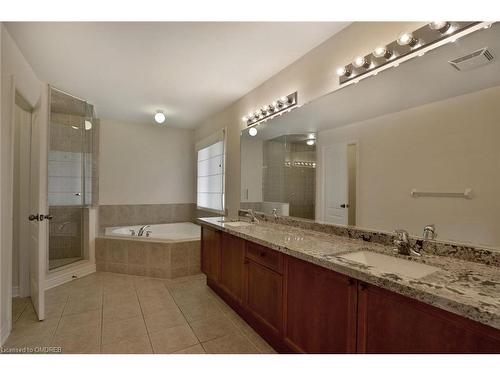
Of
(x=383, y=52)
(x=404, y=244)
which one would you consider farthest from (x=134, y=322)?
(x=383, y=52)

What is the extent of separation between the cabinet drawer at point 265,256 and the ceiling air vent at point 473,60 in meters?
1.47

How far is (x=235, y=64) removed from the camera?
7.96 feet

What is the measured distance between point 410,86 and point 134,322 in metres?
2.77

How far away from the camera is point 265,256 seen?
1.86 metres

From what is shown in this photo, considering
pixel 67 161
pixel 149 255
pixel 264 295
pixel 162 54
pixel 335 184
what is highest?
pixel 162 54

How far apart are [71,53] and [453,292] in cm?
311

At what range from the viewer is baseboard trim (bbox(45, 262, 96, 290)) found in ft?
9.60

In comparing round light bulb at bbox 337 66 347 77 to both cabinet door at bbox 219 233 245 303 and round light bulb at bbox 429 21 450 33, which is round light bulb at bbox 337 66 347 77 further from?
cabinet door at bbox 219 233 245 303

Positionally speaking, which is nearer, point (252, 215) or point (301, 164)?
point (301, 164)

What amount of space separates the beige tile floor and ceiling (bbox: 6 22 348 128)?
2357mm

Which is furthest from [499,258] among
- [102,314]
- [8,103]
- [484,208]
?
[8,103]

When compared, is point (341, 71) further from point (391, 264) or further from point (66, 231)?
point (66, 231)

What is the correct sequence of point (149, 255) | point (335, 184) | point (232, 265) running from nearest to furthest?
point (335, 184) → point (232, 265) → point (149, 255)
